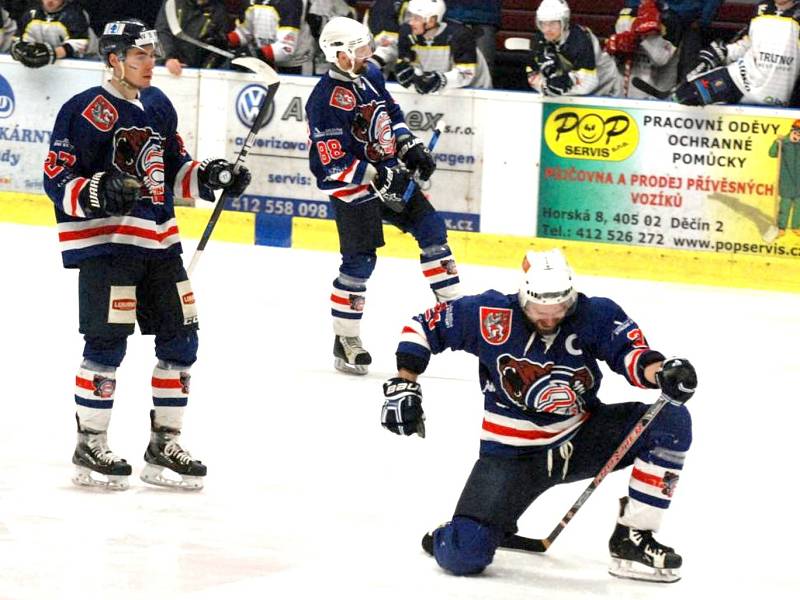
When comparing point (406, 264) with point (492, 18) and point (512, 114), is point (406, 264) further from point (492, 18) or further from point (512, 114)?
point (492, 18)

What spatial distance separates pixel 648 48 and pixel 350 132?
12.0 ft

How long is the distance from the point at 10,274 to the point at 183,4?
2.88 metres

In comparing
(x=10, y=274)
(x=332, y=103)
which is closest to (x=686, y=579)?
(x=332, y=103)

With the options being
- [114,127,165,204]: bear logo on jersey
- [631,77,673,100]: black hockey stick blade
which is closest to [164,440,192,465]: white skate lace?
[114,127,165,204]: bear logo on jersey

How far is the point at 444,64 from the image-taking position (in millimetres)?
10242

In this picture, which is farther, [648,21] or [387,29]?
[387,29]

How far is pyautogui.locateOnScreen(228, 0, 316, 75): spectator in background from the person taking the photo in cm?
1065

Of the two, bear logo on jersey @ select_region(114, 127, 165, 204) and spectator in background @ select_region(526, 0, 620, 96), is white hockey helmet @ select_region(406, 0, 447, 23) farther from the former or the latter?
bear logo on jersey @ select_region(114, 127, 165, 204)

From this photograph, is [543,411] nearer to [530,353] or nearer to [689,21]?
[530,353]

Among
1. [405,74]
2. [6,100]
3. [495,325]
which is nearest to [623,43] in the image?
[405,74]

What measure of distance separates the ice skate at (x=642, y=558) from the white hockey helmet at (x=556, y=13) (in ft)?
20.1

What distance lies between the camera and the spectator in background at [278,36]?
34.9 feet

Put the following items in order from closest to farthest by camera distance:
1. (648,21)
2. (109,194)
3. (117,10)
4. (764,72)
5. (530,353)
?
1. (530,353)
2. (109,194)
3. (764,72)
4. (648,21)
5. (117,10)

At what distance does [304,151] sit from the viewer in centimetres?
1040
